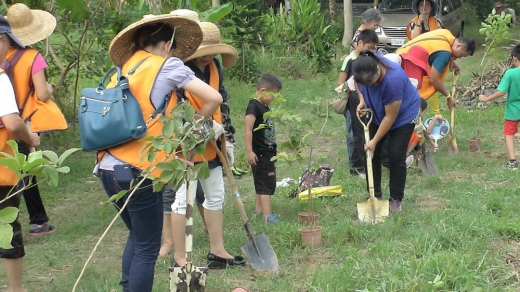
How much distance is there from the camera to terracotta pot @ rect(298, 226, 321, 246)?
518cm

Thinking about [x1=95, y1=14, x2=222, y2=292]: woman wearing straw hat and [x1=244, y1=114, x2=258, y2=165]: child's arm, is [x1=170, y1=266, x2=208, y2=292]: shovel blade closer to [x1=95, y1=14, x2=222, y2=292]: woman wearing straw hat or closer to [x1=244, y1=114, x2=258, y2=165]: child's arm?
[x1=95, y1=14, x2=222, y2=292]: woman wearing straw hat

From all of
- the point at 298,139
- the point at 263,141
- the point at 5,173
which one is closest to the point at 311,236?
the point at 298,139

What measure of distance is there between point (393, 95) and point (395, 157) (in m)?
0.63

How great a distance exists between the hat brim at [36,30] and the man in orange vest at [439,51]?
3.78 meters

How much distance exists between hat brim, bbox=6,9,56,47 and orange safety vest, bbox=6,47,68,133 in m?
0.61

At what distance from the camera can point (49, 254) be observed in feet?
17.3

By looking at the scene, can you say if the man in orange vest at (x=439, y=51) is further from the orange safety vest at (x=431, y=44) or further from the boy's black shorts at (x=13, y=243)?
the boy's black shorts at (x=13, y=243)

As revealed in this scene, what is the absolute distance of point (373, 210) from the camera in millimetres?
5766

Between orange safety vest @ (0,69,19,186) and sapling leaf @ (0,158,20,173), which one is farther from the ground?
sapling leaf @ (0,158,20,173)

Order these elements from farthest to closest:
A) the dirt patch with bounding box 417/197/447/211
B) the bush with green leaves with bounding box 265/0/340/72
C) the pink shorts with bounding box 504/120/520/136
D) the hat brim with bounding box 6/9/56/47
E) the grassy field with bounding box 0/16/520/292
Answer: the bush with green leaves with bounding box 265/0/340/72, the pink shorts with bounding box 504/120/520/136, the dirt patch with bounding box 417/197/447/211, the hat brim with bounding box 6/9/56/47, the grassy field with bounding box 0/16/520/292

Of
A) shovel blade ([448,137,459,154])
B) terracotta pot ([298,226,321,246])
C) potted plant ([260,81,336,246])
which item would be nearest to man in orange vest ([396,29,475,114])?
shovel blade ([448,137,459,154])

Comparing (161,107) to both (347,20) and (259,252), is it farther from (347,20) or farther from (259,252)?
(347,20)

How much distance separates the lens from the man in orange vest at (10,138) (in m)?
3.77

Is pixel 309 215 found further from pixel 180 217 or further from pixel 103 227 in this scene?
pixel 103 227
